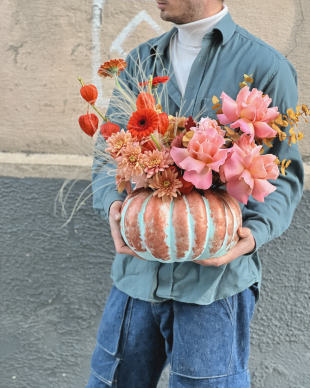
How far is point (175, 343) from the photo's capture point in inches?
55.9

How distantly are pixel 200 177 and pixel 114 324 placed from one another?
80 centimetres

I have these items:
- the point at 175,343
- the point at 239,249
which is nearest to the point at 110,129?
the point at 239,249

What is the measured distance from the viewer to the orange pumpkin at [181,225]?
1097 millimetres

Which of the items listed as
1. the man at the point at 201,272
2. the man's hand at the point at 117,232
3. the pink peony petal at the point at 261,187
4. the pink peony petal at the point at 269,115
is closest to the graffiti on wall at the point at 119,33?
the man at the point at 201,272

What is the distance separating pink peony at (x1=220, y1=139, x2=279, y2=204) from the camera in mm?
1015

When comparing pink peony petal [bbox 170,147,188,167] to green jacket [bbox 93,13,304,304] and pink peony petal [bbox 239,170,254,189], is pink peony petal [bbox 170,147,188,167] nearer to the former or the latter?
pink peony petal [bbox 239,170,254,189]

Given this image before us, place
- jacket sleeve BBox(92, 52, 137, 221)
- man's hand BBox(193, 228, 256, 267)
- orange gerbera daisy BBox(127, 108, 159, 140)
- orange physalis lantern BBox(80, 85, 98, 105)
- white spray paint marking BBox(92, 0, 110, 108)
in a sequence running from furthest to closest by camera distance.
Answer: white spray paint marking BBox(92, 0, 110, 108) → jacket sleeve BBox(92, 52, 137, 221) → man's hand BBox(193, 228, 256, 267) → orange physalis lantern BBox(80, 85, 98, 105) → orange gerbera daisy BBox(127, 108, 159, 140)

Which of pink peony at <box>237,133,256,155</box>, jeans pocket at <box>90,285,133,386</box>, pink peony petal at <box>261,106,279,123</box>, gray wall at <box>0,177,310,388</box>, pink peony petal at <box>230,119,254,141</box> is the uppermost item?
pink peony petal at <box>261,106,279,123</box>

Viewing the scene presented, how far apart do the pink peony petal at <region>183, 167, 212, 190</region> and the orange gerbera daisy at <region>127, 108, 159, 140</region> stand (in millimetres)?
144

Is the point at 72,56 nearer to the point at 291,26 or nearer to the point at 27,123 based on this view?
the point at 27,123

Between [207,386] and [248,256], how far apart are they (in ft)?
1.52

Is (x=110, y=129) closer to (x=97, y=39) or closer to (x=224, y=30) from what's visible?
(x=224, y=30)

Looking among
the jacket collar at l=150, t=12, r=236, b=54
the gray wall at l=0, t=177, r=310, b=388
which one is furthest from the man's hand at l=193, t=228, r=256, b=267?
the gray wall at l=0, t=177, r=310, b=388

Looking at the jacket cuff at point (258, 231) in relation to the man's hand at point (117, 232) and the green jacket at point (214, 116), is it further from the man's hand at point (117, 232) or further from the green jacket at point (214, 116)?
the man's hand at point (117, 232)
